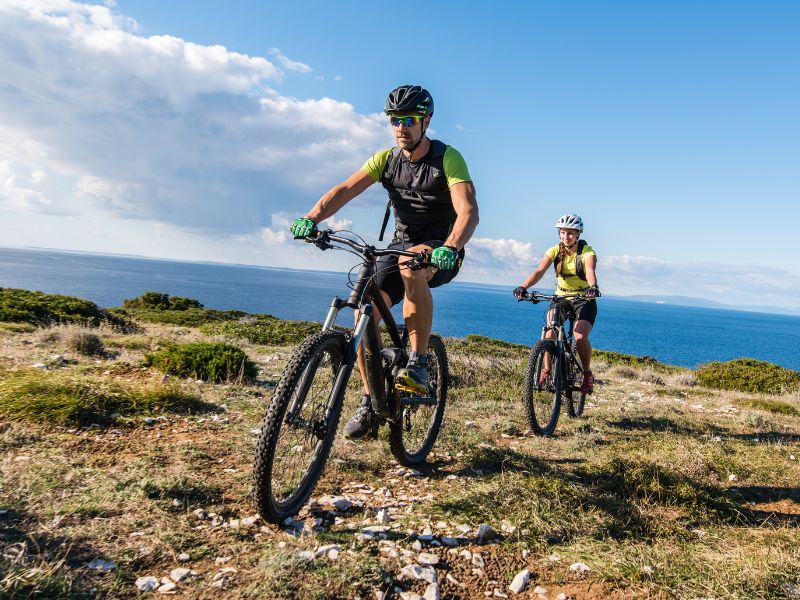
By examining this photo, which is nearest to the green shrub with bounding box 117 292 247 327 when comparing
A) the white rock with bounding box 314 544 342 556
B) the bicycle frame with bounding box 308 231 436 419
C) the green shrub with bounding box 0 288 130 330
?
the green shrub with bounding box 0 288 130 330

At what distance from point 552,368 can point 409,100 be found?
5475 mm

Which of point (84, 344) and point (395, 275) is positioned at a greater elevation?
point (395, 275)

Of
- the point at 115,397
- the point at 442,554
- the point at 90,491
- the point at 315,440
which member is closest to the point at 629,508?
the point at 442,554

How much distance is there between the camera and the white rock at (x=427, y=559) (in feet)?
11.7

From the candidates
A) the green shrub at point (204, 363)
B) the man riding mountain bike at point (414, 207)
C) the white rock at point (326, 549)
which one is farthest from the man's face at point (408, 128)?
the green shrub at point (204, 363)

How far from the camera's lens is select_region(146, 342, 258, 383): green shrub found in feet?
29.7

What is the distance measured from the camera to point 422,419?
6395mm

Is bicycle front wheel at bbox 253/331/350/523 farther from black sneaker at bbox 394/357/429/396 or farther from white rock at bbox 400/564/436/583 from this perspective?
white rock at bbox 400/564/436/583

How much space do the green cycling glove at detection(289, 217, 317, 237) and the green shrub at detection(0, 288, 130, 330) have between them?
616 inches

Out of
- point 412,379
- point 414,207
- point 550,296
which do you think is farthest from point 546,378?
point 414,207

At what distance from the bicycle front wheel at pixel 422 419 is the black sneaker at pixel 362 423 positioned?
19.8 inches

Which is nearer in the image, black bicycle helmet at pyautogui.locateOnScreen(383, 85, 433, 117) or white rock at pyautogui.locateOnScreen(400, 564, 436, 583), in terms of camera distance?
white rock at pyautogui.locateOnScreen(400, 564, 436, 583)

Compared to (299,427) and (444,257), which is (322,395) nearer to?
(299,427)

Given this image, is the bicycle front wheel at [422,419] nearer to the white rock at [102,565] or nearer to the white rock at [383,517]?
the white rock at [383,517]
